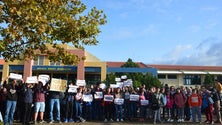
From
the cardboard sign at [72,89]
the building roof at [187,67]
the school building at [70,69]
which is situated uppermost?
the building roof at [187,67]

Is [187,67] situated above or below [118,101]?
above

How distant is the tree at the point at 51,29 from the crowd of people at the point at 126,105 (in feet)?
6.51

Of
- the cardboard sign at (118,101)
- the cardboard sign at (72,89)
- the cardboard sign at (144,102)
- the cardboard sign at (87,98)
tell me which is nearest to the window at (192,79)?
the cardboard sign at (144,102)

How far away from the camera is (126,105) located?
53.9 ft

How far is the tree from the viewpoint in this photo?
10.2m

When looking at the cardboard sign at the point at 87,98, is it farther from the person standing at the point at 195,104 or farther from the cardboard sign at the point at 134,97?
the person standing at the point at 195,104

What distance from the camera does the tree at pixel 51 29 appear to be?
10180 mm

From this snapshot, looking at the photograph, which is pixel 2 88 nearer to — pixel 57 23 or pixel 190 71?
pixel 57 23

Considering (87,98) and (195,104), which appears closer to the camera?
(195,104)

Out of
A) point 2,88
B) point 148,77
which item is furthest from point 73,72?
point 2,88

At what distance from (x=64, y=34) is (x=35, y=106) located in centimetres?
382

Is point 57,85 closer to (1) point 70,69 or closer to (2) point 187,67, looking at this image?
(1) point 70,69

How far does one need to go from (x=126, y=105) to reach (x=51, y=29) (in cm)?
691

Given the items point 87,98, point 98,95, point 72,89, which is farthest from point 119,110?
point 72,89
